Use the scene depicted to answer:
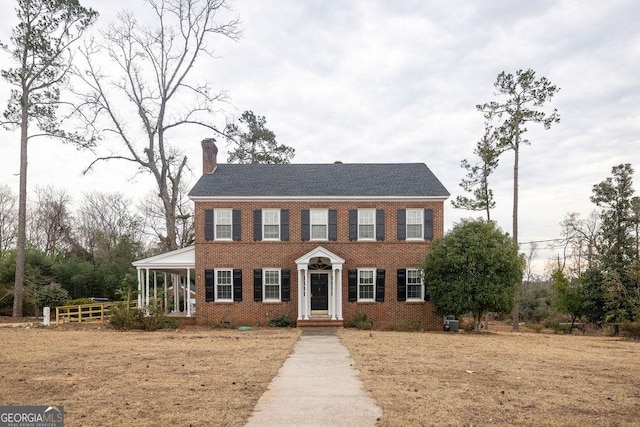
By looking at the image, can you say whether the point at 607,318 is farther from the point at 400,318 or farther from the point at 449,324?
the point at 400,318

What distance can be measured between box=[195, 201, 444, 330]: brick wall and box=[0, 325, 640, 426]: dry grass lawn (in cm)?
712

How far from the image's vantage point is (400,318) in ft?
86.4

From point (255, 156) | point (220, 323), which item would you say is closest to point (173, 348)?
point (220, 323)

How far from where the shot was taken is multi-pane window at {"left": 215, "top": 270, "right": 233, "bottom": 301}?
26531 millimetres

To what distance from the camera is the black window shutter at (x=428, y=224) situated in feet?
86.7

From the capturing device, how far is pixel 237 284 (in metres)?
26.5

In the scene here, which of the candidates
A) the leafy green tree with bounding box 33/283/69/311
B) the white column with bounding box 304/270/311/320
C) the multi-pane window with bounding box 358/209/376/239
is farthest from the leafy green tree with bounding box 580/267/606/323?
the leafy green tree with bounding box 33/283/69/311

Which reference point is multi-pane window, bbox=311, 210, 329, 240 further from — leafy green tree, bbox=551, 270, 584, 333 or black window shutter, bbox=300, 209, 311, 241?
leafy green tree, bbox=551, 270, 584, 333

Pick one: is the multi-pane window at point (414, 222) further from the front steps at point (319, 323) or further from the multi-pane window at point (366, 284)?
the front steps at point (319, 323)

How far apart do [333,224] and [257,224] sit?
354 cm

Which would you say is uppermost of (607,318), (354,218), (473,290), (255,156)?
(255,156)

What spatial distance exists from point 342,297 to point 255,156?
22.3 metres

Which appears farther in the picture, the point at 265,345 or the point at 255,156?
the point at 255,156

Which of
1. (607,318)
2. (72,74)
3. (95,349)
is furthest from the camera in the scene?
(72,74)
